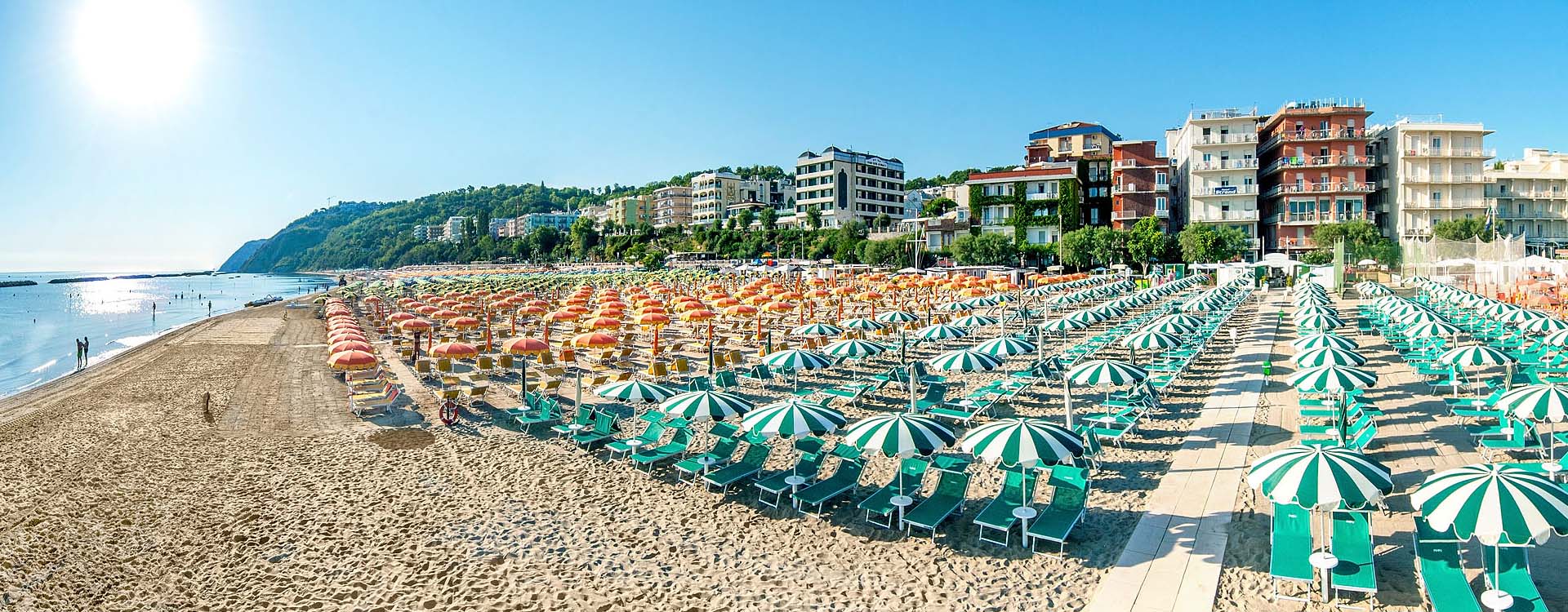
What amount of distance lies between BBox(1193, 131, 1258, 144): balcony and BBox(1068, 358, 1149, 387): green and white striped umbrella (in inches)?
2258

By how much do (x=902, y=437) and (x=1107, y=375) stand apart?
5.76 meters

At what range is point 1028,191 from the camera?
6906cm

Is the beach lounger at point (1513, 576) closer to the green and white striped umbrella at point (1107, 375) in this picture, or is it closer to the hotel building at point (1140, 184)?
the green and white striped umbrella at point (1107, 375)

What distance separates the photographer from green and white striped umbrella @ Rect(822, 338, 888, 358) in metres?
17.5

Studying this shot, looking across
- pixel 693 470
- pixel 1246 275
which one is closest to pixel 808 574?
pixel 693 470

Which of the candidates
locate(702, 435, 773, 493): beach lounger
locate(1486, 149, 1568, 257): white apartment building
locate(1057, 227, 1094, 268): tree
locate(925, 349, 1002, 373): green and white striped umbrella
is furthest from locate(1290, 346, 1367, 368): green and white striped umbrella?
locate(1486, 149, 1568, 257): white apartment building

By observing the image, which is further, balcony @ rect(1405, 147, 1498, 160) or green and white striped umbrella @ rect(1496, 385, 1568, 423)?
balcony @ rect(1405, 147, 1498, 160)

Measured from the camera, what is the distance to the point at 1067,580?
8.11 m

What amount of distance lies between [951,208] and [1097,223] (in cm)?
1824

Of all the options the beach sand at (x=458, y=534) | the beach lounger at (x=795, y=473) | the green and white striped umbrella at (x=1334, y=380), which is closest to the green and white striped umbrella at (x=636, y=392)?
the beach sand at (x=458, y=534)

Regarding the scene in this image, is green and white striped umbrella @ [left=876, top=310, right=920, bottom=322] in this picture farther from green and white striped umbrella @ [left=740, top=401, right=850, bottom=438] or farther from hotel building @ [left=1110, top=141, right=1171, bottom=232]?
hotel building @ [left=1110, top=141, right=1171, bottom=232]

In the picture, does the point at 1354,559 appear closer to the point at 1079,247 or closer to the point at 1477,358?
the point at 1477,358

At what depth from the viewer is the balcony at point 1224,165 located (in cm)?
6078

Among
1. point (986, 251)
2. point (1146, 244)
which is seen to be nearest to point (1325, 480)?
point (1146, 244)
